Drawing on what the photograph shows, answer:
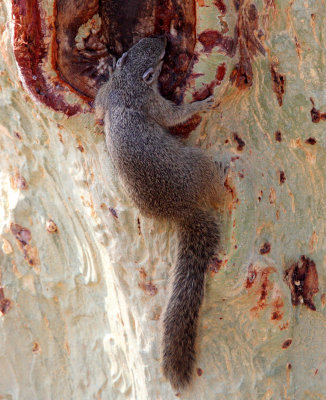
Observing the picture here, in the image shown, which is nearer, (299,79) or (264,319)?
(264,319)

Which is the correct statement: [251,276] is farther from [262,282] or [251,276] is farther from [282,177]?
[282,177]

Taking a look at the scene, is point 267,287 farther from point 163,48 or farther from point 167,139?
point 163,48

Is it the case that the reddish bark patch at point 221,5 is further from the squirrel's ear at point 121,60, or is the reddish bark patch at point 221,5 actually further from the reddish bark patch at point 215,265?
the reddish bark patch at point 215,265

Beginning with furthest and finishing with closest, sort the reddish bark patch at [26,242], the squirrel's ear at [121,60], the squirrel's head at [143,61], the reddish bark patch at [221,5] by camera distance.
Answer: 1. the reddish bark patch at [26,242]
2. the squirrel's ear at [121,60]
3. the squirrel's head at [143,61]
4. the reddish bark patch at [221,5]

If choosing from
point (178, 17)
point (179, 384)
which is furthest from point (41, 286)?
point (178, 17)

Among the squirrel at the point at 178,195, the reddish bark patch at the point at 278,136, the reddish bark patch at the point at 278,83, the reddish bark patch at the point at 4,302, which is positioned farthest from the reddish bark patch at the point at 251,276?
the reddish bark patch at the point at 4,302
